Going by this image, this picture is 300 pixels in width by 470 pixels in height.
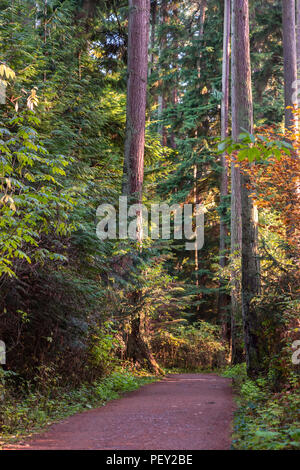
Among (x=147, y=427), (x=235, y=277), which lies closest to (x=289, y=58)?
(x=235, y=277)

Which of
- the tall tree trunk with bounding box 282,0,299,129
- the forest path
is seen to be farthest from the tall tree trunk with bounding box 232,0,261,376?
the tall tree trunk with bounding box 282,0,299,129

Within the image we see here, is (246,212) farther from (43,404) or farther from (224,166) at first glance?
(224,166)

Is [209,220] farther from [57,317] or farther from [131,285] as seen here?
[57,317]

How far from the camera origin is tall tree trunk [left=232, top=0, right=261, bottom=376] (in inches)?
372

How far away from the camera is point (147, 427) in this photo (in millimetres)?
5715

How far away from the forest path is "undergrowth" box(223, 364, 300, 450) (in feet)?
0.63

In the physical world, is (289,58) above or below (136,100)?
above

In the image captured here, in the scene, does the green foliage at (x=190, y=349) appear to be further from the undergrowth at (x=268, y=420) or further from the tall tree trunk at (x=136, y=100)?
the undergrowth at (x=268, y=420)

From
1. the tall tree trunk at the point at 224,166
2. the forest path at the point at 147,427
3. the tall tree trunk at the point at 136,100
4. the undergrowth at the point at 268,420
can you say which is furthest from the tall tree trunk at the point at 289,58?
the forest path at the point at 147,427

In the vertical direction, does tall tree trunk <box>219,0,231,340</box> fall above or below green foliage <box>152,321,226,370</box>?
above

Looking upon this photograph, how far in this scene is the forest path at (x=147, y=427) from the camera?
487cm

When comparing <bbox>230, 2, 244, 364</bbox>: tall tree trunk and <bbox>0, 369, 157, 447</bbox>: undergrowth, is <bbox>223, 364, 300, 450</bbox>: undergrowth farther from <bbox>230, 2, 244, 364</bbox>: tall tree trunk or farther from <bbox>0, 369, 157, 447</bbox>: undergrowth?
<bbox>230, 2, 244, 364</bbox>: tall tree trunk

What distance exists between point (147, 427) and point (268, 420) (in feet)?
4.96
